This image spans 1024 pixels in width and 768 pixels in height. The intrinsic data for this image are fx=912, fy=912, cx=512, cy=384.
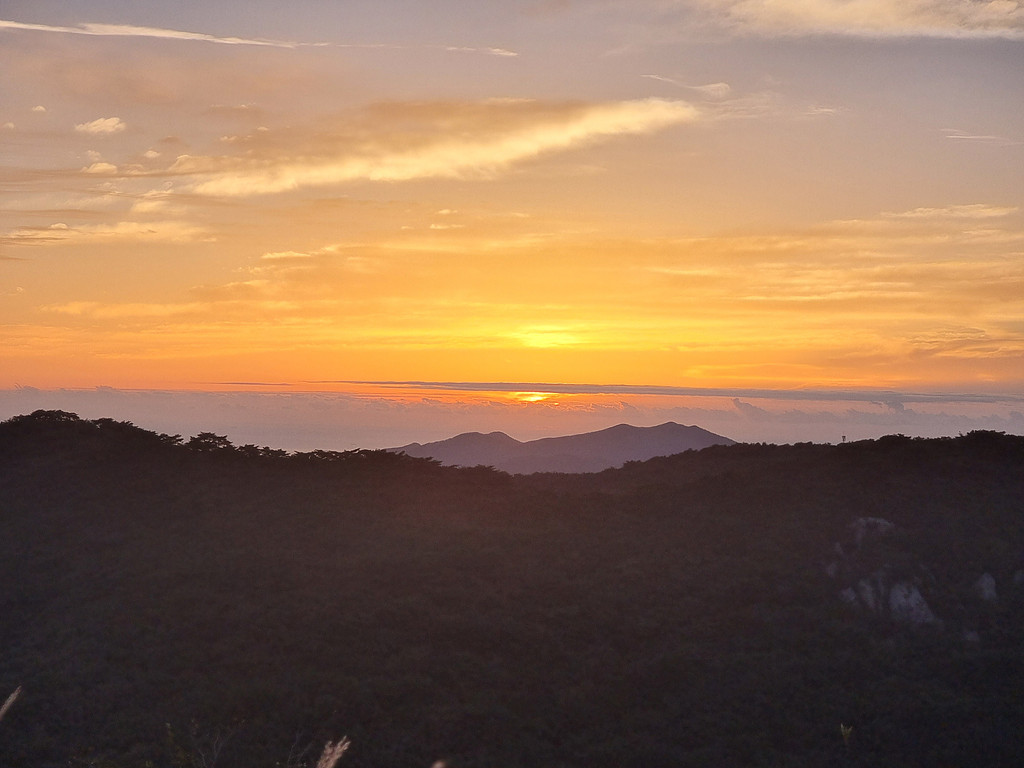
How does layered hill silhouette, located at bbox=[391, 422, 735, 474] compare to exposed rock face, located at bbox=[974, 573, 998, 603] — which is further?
layered hill silhouette, located at bbox=[391, 422, 735, 474]

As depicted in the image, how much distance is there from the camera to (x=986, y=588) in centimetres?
3719

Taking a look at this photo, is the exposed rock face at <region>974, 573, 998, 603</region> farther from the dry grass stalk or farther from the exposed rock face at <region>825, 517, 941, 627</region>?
the dry grass stalk

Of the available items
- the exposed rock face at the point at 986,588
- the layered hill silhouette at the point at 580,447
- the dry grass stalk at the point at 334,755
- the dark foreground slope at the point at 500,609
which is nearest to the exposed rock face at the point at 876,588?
the dark foreground slope at the point at 500,609

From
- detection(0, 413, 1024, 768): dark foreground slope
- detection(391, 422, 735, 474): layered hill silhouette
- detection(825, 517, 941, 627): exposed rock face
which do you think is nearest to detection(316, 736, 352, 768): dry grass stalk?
detection(0, 413, 1024, 768): dark foreground slope

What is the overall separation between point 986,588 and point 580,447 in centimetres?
9504

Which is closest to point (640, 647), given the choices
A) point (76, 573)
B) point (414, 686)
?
point (414, 686)

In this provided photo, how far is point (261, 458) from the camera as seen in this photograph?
48.8 m

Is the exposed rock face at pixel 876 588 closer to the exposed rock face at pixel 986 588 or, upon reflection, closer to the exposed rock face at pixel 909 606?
the exposed rock face at pixel 909 606

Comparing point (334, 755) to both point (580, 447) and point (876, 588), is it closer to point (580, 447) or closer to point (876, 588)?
point (876, 588)

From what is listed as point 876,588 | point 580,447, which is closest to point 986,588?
point 876,588

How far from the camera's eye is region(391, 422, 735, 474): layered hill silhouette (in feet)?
396

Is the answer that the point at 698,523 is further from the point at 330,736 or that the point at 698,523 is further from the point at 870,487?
the point at 330,736

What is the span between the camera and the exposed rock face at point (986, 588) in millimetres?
36781

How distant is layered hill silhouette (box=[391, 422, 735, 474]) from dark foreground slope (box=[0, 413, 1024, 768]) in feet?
229
